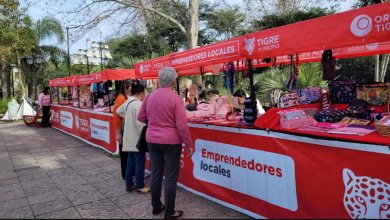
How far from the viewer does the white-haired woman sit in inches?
121

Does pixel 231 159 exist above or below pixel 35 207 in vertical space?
above

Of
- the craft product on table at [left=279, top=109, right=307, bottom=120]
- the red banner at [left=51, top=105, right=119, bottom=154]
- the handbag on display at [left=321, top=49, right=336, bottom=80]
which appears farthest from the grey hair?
the red banner at [left=51, top=105, right=119, bottom=154]

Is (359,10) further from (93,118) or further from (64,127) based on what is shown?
(64,127)

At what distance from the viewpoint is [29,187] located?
4.96 m

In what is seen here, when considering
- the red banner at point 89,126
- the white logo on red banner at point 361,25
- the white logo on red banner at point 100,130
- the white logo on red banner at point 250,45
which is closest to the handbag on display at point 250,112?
the white logo on red banner at point 250,45

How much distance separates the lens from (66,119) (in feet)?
37.8

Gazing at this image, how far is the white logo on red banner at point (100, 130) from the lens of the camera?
7.64 metres

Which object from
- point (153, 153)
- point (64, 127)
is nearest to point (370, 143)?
point (153, 153)

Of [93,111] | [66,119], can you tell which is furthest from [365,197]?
[66,119]

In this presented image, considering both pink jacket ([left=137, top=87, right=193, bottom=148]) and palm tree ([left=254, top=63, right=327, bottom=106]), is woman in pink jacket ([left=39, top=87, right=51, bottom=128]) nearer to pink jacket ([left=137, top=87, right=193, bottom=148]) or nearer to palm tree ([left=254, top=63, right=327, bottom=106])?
palm tree ([left=254, top=63, right=327, bottom=106])

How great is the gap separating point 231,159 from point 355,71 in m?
29.8

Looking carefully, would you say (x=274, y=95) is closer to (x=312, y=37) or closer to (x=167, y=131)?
(x=312, y=37)

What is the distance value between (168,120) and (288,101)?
2.00 metres

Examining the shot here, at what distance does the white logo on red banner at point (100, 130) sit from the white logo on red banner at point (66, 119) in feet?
9.25
